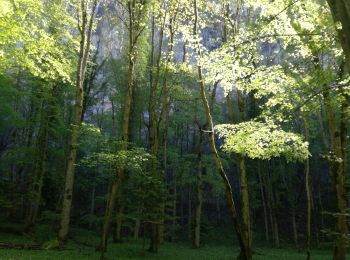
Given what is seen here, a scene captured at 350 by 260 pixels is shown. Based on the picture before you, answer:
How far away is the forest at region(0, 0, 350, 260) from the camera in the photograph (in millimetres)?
8945

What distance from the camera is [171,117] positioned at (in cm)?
3338

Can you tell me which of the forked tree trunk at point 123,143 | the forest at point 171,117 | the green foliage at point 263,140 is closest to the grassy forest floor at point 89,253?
the forest at point 171,117

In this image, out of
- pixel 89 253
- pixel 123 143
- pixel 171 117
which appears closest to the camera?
pixel 123 143

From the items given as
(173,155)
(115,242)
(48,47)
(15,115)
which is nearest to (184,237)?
(173,155)

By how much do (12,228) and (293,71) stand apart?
18623mm

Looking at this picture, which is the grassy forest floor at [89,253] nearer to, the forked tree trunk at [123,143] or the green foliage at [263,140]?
the forked tree trunk at [123,143]

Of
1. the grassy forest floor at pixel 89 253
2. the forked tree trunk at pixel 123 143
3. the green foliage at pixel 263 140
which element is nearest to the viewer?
the green foliage at pixel 263 140

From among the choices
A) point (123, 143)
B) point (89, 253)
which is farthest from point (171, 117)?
point (123, 143)

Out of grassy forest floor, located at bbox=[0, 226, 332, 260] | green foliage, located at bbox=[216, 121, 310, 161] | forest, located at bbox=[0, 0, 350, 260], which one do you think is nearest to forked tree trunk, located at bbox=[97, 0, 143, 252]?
forest, located at bbox=[0, 0, 350, 260]

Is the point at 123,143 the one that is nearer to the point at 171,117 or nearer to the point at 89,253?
the point at 89,253

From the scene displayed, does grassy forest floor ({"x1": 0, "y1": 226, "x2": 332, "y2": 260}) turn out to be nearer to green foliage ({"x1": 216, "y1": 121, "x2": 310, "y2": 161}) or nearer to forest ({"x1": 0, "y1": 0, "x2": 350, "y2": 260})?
forest ({"x1": 0, "y1": 0, "x2": 350, "y2": 260})

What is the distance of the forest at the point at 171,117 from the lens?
8945mm

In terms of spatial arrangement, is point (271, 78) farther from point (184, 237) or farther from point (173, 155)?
point (184, 237)

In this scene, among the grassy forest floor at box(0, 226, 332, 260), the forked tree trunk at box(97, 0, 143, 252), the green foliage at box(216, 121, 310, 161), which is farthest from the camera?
the forked tree trunk at box(97, 0, 143, 252)
